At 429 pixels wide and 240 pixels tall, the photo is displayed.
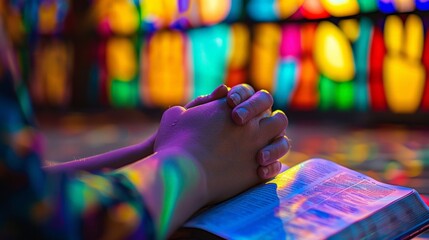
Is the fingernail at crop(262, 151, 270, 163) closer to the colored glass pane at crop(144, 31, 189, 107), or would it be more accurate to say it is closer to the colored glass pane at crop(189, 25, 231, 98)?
the colored glass pane at crop(189, 25, 231, 98)

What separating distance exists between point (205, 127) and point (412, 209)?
231 mm

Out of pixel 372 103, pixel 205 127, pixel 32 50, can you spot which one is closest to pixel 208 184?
pixel 205 127

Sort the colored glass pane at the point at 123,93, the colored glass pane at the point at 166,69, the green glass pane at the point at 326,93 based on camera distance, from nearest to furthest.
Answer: the green glass pane at the point at 326,93 → the colored glass pane at the point at 166,69 → the colored glass pane at the point at 123,93

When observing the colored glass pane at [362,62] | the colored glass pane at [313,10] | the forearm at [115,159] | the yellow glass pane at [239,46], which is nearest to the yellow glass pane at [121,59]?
the yellow glass pane at [239,46]

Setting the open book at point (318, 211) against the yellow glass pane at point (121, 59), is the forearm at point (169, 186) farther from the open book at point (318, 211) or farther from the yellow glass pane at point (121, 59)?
the yellow glass pane at point (121, 59)

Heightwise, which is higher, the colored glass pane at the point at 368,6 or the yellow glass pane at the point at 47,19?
the colored glass pane at the point at 368,6

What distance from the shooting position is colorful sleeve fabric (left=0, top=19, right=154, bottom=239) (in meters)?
0.40

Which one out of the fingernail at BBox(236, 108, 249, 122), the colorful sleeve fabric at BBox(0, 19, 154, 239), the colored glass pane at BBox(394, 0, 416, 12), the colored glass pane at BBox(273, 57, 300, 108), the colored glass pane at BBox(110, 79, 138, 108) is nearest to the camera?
the colorful sleeve fabric at BBox(0, 19, 154, 239)

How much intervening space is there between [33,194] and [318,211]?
0.33 meters

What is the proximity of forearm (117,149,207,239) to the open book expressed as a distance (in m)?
0.02

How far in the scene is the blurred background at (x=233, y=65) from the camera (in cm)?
336

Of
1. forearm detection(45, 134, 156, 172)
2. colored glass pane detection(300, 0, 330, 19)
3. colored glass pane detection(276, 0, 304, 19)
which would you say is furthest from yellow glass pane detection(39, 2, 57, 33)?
forearm detection(45, 134, 156, 172)

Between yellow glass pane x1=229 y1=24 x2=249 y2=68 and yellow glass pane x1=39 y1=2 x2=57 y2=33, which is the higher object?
yellow glass pane x1=39 y1=2 x2=57 y2=33

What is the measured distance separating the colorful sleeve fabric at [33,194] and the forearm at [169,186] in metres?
0.06
